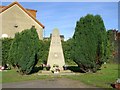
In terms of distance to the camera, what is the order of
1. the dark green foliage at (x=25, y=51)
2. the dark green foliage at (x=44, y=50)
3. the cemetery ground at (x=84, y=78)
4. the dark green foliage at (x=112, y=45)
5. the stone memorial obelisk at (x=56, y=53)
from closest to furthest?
the cemetery ground at (x=84, y=78) < the dark green foliage at (x=25, y=51) < the stone memorial obelisk at (x=56, y=53) < the dark green foliage at (x=44, y=50) < the dark green foliage at (x=112, y=45)

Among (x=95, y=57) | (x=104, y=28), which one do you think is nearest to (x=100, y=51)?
(x=95, y=57)

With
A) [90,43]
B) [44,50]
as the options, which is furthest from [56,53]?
[44,50]

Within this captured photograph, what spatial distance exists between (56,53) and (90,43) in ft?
13.1

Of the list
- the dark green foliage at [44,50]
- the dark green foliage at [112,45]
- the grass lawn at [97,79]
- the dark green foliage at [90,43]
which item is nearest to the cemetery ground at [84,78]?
the grass lawn at [97,79]

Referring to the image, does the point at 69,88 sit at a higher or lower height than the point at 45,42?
lower

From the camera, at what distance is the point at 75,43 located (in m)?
19.7

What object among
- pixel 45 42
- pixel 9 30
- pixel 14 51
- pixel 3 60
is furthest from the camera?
pixel 9 30

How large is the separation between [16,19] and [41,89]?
107ft

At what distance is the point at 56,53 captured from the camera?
72.5 feet

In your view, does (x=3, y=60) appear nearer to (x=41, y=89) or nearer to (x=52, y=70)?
(x=52, y=70)

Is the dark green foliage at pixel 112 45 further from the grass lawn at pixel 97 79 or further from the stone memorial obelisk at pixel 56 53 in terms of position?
the grass lawn at pixel 97 79

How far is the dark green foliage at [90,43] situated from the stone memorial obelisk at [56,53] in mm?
2626

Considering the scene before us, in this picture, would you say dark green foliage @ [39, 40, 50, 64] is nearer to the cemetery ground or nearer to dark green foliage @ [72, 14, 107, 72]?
dark green foliage @ [72, 14, 107, 72]

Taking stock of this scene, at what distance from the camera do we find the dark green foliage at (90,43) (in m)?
19.0
